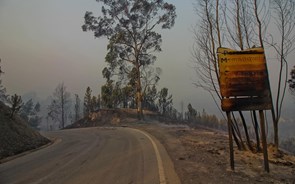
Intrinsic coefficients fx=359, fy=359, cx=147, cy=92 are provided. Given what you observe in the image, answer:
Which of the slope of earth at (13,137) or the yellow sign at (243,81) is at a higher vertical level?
the yellow sign at (243,81)

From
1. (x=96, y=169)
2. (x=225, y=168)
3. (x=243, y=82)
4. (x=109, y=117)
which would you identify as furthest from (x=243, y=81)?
(x=109, y=117)

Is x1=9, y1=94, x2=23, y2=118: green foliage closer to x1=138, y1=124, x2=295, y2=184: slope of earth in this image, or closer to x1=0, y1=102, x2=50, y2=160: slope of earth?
x1=0, y1=102, x2=50, y2=160: slope of earth

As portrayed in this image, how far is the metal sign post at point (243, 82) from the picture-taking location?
10.4 metres

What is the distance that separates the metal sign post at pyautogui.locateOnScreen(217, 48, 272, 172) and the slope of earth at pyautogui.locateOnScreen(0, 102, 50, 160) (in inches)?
357

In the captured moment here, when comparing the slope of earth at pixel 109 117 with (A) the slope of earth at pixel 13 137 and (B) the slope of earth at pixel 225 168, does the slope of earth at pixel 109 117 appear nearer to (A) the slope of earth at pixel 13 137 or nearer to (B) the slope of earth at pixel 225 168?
(A) the slope of earth at pixel 13 137

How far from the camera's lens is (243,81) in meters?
10.4

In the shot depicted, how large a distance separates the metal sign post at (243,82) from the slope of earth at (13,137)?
9.08 metres

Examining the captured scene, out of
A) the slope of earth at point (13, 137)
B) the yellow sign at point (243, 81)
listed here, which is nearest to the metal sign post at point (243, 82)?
the yellow sign at point (243, 81)

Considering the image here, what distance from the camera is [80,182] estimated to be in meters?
8.38

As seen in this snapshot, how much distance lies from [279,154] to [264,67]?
17.9 feet

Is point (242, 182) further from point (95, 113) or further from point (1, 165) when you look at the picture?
point (95, 113)

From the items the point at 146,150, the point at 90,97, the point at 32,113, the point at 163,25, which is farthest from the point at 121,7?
the point at 32,113

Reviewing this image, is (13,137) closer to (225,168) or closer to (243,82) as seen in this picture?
(225,168)

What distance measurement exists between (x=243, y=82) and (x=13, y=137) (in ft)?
38.5
